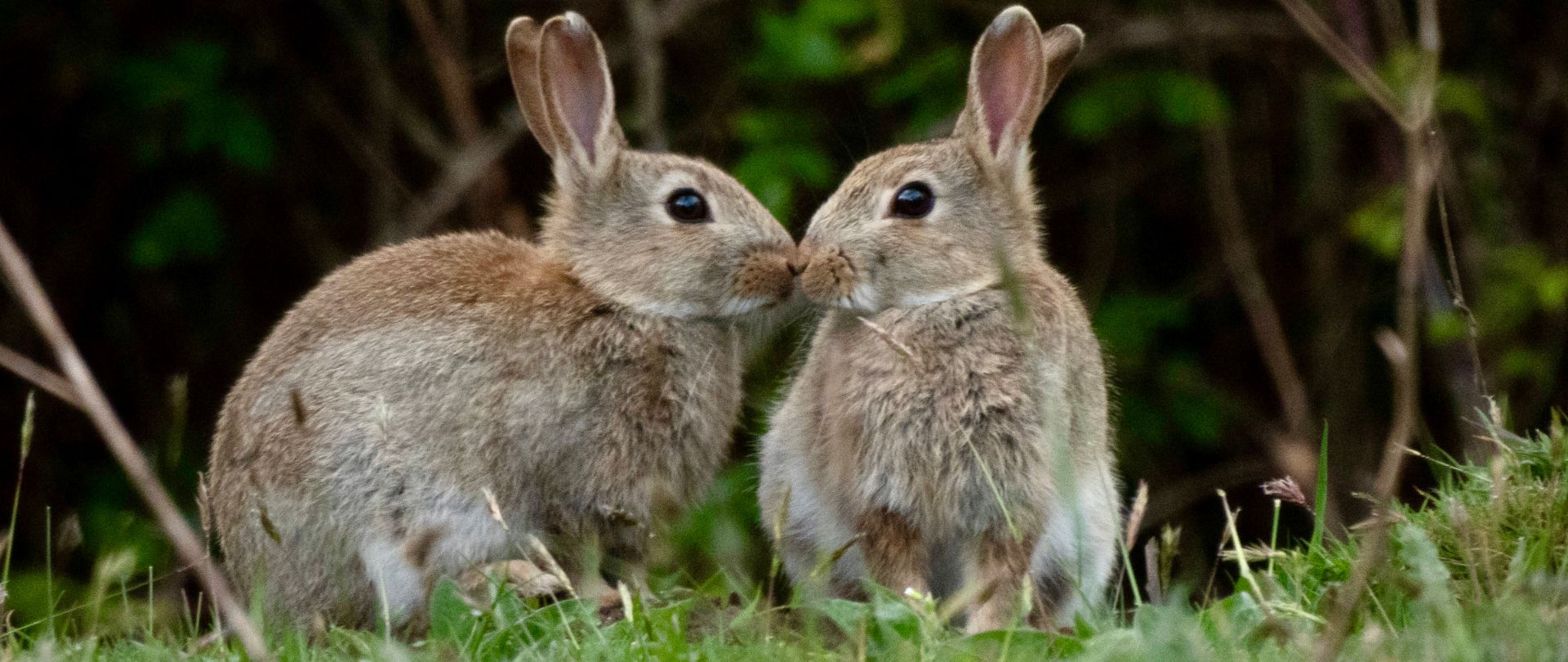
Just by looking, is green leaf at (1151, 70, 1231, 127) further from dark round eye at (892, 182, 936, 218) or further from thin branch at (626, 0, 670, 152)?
dark round eye at (892, 182, 936, 218)

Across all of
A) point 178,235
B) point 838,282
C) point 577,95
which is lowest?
point 178,235

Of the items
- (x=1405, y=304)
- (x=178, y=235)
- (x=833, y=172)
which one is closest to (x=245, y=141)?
(x=178, y=235)

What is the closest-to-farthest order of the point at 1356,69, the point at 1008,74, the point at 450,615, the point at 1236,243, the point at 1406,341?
the point at 1406,341 < the point at 1356,69 < the point at 450,615 < the point at 1008,74 < the point at 1236,243

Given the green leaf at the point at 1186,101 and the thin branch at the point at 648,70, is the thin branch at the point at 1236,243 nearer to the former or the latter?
the green leaf at the point at 1186,101

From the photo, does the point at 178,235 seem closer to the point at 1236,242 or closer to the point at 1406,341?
the point at 1236,242

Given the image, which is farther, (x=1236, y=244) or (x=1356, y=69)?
(x=1236, y=244)

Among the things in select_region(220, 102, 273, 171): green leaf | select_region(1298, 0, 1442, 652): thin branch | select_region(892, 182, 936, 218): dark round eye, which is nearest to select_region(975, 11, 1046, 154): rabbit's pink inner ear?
select_region(892, 182, 936, 218): dark round eye

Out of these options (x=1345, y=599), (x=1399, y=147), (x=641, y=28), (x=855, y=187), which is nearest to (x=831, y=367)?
(x=855, y=187)
